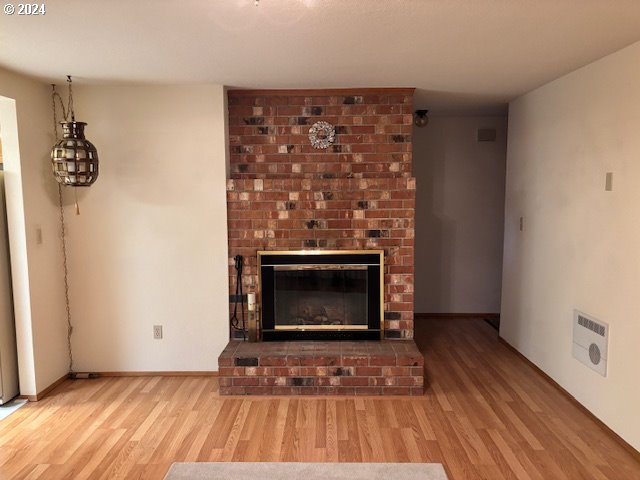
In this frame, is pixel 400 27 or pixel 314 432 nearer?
pixel 400 27

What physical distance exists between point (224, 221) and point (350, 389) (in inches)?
63.8

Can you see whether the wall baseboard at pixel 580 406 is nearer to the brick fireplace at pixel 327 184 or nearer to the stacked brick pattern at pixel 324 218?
the brick fireplace at pixel 327 184

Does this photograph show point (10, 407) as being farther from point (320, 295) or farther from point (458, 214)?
point (458, 214)

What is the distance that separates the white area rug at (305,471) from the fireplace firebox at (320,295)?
1.34 metres

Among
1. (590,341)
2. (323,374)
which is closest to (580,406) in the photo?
(590,341)

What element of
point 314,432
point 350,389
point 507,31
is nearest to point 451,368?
point 350,389

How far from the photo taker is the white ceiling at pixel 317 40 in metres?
1.96

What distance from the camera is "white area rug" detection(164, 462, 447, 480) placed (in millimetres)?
2330

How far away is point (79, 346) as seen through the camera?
368 centimetres

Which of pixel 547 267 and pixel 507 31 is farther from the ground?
pixel 507 31

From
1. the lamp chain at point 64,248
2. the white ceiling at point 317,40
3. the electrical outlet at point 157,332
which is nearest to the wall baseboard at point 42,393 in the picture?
the lamp chain at point 64,248

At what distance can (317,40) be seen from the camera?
2.38 m

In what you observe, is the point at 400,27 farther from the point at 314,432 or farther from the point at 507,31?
the point at 314,432

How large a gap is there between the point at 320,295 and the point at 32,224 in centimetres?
221
